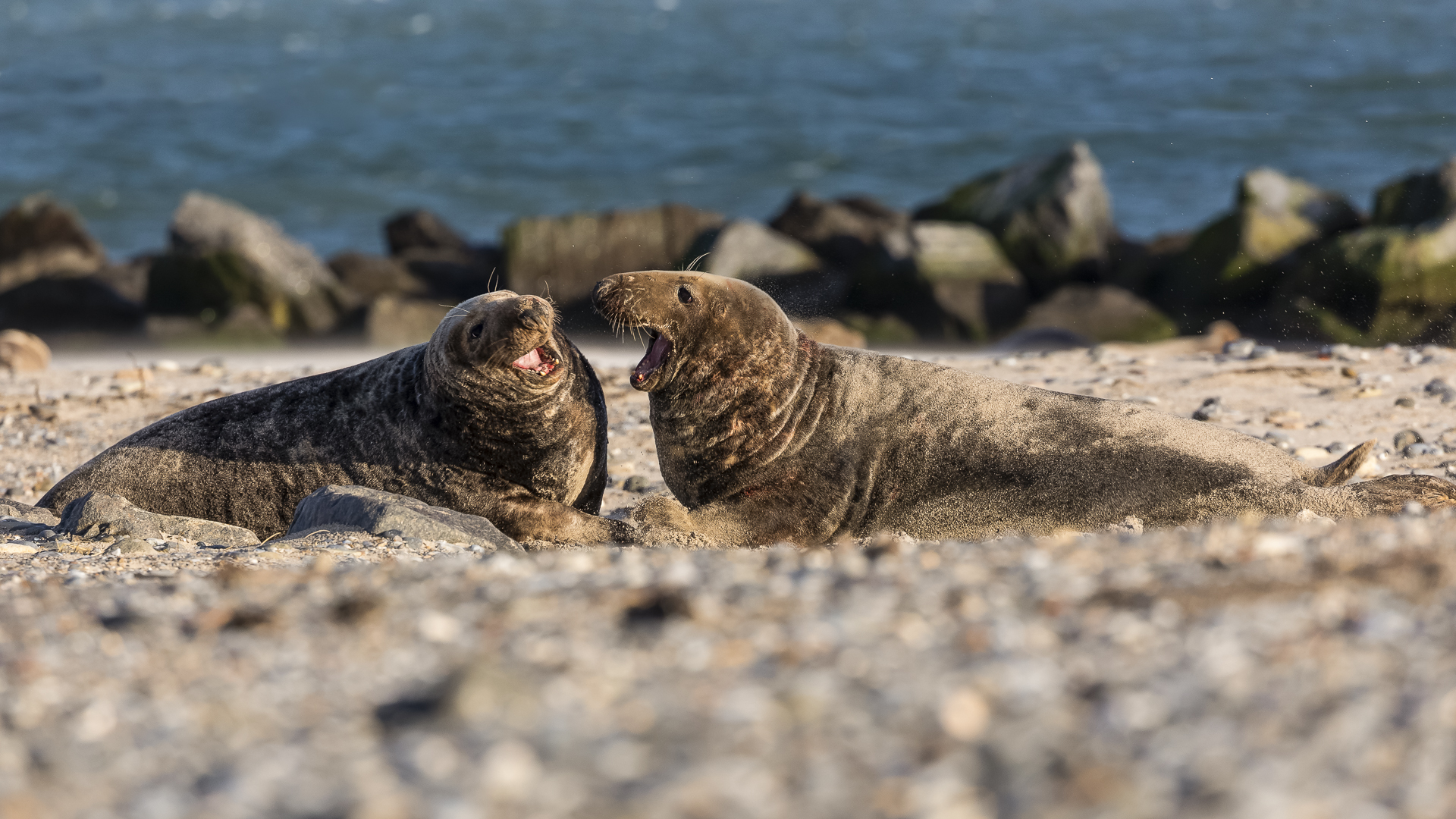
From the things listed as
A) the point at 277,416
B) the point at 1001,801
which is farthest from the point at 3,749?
the point at 277,416

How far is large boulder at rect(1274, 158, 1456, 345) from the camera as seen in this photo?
46.3 feet

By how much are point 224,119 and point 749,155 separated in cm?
1311

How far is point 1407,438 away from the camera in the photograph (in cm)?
764

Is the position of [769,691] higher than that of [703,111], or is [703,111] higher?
[769,691]

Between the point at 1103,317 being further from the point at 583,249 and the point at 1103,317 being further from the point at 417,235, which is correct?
the point at 417,235

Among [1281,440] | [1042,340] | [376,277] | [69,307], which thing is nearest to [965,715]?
[1281,440]

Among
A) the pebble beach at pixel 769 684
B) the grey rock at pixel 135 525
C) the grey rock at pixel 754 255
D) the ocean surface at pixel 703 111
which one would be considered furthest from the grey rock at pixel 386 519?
the ocean surface at pixel 703 111

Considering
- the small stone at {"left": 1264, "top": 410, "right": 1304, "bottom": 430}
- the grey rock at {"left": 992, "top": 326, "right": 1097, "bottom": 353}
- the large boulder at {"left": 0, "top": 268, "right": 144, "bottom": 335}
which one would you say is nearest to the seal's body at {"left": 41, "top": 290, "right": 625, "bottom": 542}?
the small stone at {"left": 1264, "top": 410, "right": 1304, "bottom": 430}

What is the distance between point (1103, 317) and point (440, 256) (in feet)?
30.4

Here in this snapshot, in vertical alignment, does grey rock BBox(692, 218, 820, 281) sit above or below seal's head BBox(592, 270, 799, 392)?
below

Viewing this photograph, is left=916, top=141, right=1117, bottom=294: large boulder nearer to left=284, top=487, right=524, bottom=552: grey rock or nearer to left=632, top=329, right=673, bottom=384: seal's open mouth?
left=632, top=329, right=673, bottom=384: seal's open mouth

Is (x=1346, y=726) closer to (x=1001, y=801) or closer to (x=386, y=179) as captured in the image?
(x=1001, y=801)

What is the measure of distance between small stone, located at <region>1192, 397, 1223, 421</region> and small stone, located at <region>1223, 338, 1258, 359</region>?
171 centimetres

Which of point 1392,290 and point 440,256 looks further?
point 440,256
